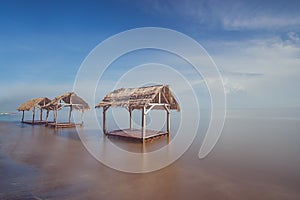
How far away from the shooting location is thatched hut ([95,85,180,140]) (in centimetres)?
1267

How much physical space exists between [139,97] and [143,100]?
0.72m

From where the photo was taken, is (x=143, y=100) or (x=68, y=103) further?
(x=68, y=103)

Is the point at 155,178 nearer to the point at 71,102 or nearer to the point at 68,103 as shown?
the point at 71,102

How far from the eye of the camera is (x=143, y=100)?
1278 cm

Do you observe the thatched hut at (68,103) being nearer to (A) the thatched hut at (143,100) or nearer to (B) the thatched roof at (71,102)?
(B) the thatched roof at (71,102)

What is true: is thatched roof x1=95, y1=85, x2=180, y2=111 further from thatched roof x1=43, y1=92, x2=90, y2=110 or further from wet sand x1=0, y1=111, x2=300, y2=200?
thatched roof x1=43, y1=92, x2=90, y2=110

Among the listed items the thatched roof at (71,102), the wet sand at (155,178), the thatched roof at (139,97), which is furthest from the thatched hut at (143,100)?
the thatched roof at (71,102)

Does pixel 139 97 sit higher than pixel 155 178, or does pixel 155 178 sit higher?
pixel 139 97

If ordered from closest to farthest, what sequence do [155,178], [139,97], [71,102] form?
1. [155,178]
2. [139,97]
3. [71,102]

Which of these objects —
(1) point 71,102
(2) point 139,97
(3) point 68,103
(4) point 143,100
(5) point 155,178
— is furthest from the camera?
(3) point 68,103

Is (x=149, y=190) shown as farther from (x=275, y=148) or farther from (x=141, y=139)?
(x=275, y=148)

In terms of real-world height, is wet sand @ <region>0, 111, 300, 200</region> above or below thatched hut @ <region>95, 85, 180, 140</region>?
below

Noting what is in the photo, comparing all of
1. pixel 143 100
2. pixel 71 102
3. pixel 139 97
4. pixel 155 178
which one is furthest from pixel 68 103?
pixel 155 178

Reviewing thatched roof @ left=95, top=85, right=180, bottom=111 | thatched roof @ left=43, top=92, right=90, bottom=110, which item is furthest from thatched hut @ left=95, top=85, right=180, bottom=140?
thatched roof @ left=43, top=92, right=90, bottom=110
